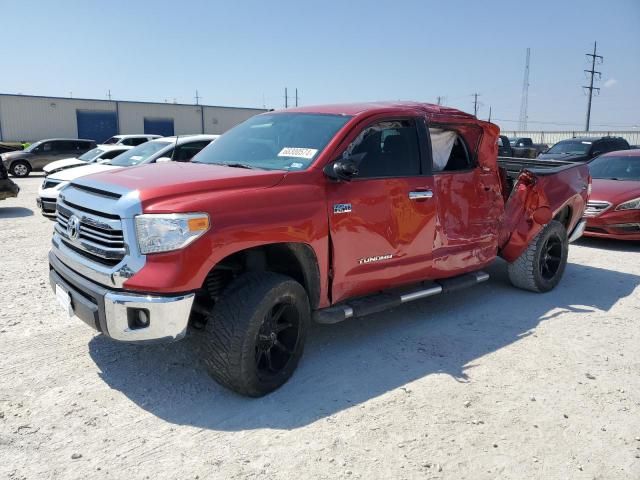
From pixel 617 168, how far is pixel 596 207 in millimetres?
1692

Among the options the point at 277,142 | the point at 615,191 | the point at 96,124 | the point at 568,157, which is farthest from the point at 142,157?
the point at 96,124

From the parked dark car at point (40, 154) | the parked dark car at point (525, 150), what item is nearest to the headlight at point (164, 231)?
the parked dark car at point (525, 150)

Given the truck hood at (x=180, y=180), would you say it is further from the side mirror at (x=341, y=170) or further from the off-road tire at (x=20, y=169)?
the off-road tire at (x=20, y=169)

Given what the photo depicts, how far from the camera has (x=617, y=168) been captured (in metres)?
9.80

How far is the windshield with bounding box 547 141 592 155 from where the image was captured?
50.2 feet

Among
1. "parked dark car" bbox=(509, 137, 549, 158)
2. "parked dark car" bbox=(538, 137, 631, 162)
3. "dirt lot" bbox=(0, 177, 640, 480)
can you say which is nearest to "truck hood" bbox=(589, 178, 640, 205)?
"parked dark car" bbox=(509, 137, 549, 158)

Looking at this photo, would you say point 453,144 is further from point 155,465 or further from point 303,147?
point 155,465

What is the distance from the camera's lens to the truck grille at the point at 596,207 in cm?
859

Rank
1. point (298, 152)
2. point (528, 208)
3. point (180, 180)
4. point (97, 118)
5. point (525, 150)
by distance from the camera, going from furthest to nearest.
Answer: point (97, 118) → point (525, 150) → point (528, 208) → point (298, 152) → point (180, 180)

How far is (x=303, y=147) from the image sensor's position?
3.99 meters

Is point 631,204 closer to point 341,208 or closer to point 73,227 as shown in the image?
point 341,208

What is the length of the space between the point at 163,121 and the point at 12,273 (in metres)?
42.4

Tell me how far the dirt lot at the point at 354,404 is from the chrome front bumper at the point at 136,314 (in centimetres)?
55

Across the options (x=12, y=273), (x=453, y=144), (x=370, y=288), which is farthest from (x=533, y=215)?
(x=12, y=273)
